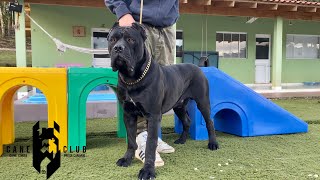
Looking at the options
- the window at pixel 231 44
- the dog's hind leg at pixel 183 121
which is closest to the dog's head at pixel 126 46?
the dog's hind leg at pixel 183 121

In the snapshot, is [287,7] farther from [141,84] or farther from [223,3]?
[141,84]

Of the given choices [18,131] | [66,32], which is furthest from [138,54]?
[66,32]

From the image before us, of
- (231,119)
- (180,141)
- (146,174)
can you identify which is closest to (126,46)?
(146,174)

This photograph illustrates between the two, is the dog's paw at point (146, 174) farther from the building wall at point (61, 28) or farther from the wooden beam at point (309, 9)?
the wooden beam at point (309, 9)

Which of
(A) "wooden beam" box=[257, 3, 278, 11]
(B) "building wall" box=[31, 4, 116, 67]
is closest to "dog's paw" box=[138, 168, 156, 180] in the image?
(B) "building wall" box=[31, 4, 116, 67]

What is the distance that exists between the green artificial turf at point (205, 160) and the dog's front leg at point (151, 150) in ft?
0.31

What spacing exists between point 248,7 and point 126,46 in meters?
7.59

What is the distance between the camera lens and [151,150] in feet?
8.22

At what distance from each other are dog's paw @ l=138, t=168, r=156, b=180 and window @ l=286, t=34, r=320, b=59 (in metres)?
10.5

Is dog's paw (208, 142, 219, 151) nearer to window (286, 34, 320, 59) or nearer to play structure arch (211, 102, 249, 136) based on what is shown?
play structure arch (211, 102, 249, 136)

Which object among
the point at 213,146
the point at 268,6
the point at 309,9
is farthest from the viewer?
the point at 309,9

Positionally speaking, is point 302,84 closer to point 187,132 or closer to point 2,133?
point 187,132

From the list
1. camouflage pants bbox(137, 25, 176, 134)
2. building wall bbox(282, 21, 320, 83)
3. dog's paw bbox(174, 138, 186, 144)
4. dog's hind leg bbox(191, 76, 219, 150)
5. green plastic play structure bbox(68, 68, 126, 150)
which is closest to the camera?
camouflage pants bbox(137, 25, 176, 134)

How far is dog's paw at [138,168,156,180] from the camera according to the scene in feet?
7.80
